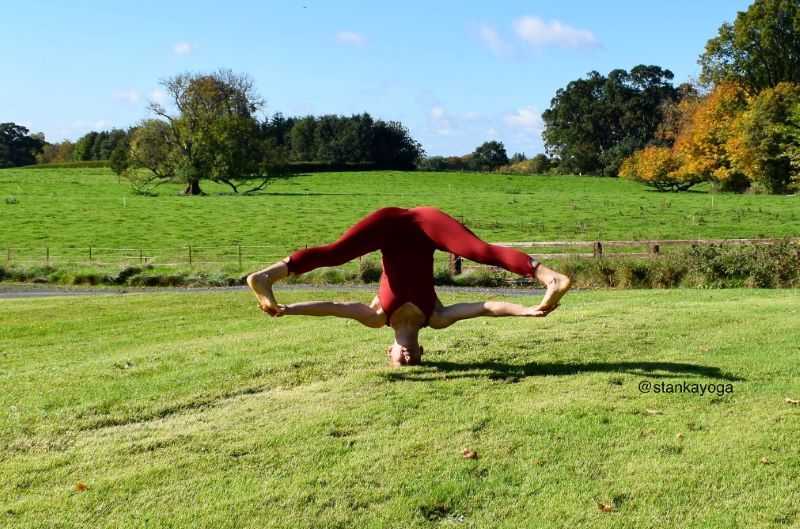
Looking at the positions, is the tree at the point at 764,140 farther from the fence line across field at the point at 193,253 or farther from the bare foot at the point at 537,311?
the bare foot at the point at 537,311

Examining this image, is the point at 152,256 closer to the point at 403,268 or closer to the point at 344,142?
the point at 403,268

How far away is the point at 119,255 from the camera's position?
37531mm

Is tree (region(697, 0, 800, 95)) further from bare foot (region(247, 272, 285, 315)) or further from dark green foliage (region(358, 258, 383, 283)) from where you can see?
bare foot (region(247, 272, 285, 315))

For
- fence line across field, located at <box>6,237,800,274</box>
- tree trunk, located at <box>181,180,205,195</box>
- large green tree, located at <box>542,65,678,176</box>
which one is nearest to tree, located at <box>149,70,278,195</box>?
tree trunk, located at <box>181,180,205,195</box>

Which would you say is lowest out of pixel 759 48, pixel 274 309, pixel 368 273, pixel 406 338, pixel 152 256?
pixel 152 256

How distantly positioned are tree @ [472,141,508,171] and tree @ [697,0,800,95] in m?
72.2

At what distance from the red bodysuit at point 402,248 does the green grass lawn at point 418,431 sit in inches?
40.0

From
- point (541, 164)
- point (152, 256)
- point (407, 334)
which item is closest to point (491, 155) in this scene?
point (541, 164)

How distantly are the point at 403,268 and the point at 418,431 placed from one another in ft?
9.04

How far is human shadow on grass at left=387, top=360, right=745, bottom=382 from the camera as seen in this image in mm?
10000

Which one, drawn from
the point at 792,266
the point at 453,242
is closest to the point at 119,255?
the point at 792,266

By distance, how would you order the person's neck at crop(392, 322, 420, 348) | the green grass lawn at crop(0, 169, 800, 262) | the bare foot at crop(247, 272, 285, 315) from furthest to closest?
the green grass lawn at crop(0, 169, 800, 262) → the person's neck at crop(392, 322, 420, 348) → the bare foot at crop(247, 272, 285, 315)

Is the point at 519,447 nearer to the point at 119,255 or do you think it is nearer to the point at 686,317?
the point at 686,317

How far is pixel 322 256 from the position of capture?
9.91 metres
